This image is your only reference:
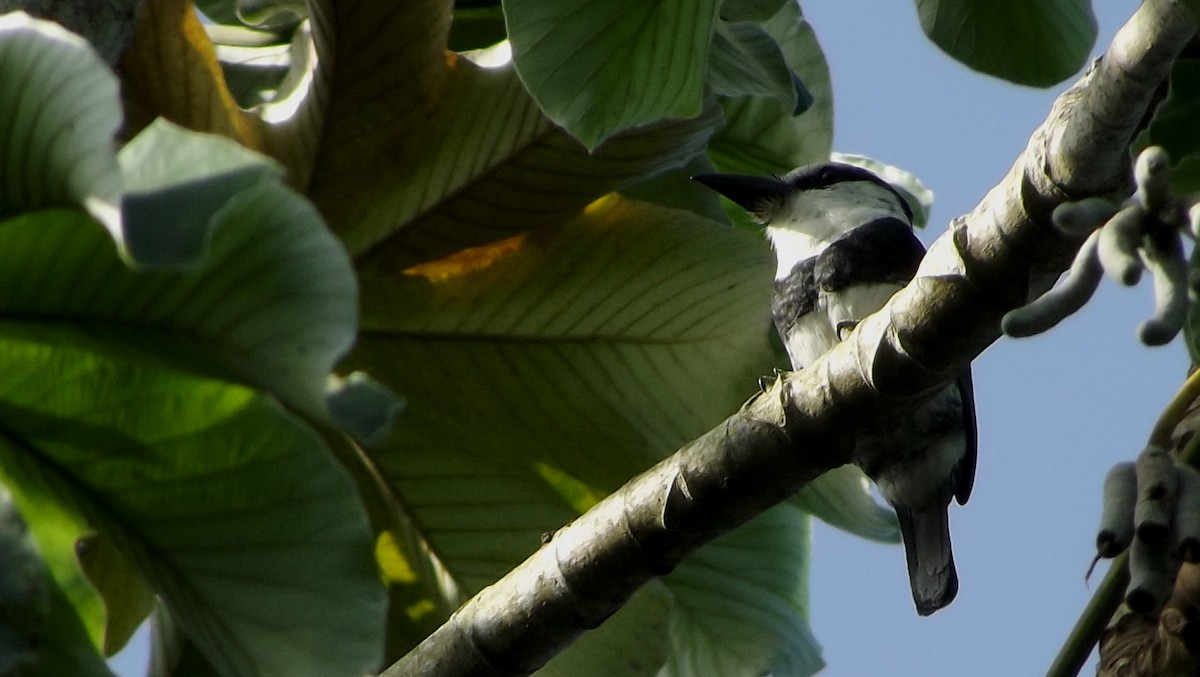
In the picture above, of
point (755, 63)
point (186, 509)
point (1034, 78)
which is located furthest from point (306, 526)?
point (1034, 78)

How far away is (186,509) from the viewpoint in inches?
36.7

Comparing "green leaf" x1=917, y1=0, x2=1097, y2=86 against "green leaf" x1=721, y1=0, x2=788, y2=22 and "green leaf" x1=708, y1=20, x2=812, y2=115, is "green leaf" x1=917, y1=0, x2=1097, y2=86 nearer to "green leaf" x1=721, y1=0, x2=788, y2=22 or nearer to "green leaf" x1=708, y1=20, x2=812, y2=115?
"green leaf" x1=708, y1=20, x2=812, y2=115

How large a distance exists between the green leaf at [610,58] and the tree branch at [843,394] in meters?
0.31

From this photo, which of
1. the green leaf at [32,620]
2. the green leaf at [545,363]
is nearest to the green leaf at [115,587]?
the green leaf at [545,363]

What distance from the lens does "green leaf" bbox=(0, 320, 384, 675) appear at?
0.91 meters

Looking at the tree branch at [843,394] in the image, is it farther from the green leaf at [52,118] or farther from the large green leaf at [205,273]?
the green leaf at [52,118]

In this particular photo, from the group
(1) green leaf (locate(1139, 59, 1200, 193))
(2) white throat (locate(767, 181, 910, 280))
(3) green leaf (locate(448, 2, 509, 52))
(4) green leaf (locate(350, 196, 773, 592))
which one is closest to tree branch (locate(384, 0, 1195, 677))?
(1) green leaf (locate(1139, 59, 1200, 193))

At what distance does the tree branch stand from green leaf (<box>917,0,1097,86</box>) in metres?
0.45

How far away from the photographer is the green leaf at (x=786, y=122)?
1789mm

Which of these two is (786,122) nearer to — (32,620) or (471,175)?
(471,175)

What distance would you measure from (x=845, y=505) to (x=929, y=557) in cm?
85

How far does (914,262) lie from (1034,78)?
84 cm

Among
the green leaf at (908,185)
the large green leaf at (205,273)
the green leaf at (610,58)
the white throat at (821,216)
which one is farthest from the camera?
the white throat at (821,216)

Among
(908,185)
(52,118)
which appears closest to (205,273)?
(52,118)
